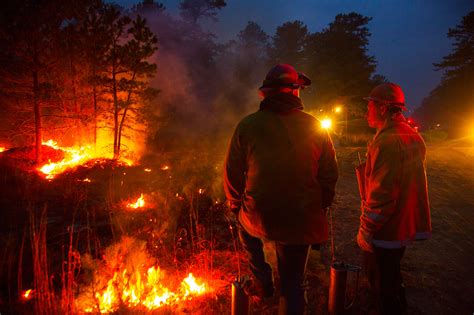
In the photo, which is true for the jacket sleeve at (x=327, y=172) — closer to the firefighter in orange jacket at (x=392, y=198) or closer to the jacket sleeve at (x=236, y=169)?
the firefighter in orange jacket at (x=392, y=198)

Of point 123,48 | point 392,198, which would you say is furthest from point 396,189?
point 123,48

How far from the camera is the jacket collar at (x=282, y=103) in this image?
2.34 metres

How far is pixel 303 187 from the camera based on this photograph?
2250 millimetres

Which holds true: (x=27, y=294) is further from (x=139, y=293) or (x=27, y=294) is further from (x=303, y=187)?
(x=303, y=187)

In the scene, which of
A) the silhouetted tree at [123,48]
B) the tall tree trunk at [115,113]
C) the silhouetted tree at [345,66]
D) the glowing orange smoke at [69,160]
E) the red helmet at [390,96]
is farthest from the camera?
the silhouetted tree at [345,66]

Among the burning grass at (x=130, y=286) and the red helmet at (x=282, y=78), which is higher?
the red helmet at (x=282, y=78)

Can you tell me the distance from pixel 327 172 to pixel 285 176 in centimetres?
43

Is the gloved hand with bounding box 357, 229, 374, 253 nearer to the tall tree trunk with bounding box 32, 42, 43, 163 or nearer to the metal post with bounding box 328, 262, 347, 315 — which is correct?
the metal post with bounding box 328, 262, 347, 315

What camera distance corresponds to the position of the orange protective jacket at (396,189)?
2.50m

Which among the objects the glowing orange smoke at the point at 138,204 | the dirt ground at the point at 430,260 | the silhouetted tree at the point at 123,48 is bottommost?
the dirt ground at the point at 430,260

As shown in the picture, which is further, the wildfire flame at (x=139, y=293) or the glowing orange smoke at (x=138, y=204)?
the glowing orange smoke at (x=138, y=204)

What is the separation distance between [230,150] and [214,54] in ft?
107

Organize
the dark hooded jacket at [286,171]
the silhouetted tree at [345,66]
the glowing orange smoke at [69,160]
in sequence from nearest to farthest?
the dark hooded jacket at [286,171], the glowing orange smoke at [69,160], the silhouetted tree at [345,66]

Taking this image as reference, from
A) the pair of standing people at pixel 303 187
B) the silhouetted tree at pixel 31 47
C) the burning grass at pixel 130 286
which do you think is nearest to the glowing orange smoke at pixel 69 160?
the silhouetted tree at pixel 31 47
